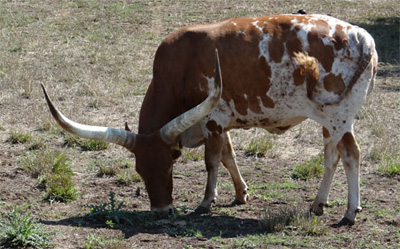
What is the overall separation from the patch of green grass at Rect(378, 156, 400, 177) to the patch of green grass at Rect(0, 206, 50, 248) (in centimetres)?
423

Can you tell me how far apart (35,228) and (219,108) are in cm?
220

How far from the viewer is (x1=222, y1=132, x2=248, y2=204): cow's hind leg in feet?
26.1

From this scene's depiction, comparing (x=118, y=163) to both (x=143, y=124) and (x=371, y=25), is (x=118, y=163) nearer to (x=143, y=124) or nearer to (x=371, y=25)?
(x=143, y=124)

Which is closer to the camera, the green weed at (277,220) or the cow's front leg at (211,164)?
the green weed at (277,220)

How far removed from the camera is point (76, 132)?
7.04m

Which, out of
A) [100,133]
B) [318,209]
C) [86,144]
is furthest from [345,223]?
[86,144]

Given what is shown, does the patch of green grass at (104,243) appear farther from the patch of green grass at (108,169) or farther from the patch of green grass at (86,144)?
the patch of green grass at (86,144)

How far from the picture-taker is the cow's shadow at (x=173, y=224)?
22.7ft

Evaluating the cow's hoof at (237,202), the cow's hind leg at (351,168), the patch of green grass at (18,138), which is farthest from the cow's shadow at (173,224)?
the patch of green grass at (18,138)

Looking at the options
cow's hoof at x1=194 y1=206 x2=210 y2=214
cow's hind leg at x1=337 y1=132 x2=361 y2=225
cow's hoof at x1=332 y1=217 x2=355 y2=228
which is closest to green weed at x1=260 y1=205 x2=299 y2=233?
cow's hoof at x1=332 y1=217 x2=355 y2=228

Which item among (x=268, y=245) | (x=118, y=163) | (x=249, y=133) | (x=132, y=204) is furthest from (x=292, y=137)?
(x=268, y=245)

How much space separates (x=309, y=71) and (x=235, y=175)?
59.0 inches

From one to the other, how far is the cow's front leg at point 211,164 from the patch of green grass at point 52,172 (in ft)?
4.62

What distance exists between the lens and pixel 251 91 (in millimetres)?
7414
